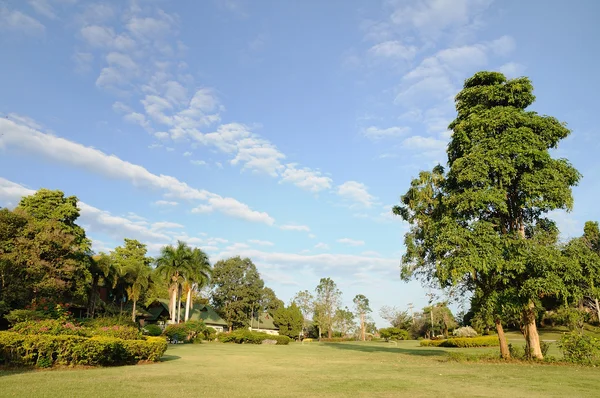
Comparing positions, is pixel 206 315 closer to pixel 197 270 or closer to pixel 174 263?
pixel 197 270

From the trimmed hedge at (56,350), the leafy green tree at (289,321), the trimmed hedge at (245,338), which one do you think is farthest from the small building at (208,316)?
the trimmed hedge at (56,350)

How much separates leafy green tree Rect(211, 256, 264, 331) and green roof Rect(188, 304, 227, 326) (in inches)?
95.4

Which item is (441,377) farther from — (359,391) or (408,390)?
(359,391)

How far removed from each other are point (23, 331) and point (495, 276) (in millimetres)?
20043

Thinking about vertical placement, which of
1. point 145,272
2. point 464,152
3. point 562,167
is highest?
point 464,152

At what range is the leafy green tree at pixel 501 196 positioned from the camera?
698 inches

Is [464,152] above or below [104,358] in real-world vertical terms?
above

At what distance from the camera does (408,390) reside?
10391mm

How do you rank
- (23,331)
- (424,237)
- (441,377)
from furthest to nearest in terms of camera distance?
(424,237), (23,331), (441,377)

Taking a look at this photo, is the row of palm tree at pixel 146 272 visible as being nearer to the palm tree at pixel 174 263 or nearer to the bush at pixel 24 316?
the palm tree at pixel 174 263

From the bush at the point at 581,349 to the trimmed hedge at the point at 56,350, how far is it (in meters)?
19.6

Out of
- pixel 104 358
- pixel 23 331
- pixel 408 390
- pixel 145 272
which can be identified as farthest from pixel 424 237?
pixel 145 272

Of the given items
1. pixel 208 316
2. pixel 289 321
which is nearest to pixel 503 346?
pixel 208 316

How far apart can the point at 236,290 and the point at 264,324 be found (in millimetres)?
10000
